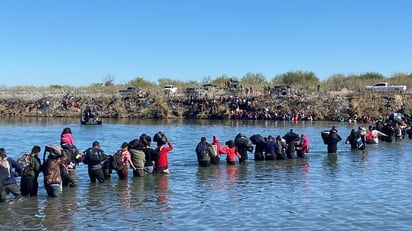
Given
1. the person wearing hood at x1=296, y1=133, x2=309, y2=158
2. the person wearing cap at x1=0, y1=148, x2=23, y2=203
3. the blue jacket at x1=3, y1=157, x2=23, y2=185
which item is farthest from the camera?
the person wearing hood at x1=296, y1=133, x2=309, y2=158

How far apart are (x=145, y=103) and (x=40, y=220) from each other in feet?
223

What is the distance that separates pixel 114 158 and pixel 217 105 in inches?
2273

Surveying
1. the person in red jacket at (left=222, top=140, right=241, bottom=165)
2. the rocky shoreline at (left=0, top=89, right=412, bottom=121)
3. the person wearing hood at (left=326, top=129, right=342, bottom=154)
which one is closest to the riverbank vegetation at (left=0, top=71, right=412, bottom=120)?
the rocky shoreline at (left=0, top=89, right=412, bottom=121)

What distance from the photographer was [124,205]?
1655 centimetres

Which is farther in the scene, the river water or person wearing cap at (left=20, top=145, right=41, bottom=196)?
person wearing cap at (left=20, top=145, right=41, bottom=196)

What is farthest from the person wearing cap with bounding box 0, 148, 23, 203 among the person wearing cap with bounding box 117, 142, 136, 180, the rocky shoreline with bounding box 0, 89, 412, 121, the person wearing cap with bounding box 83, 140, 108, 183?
the rocky shoreline with bounding box 0, 89, 412, 121

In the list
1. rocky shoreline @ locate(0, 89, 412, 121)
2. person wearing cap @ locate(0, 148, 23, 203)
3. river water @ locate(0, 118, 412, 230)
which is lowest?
river water @ locate(0, 118, 412, 230)

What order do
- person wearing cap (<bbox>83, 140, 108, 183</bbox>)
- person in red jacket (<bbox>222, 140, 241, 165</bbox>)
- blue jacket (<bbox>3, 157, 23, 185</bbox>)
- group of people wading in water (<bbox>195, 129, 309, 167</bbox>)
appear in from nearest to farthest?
blue jacket (<bbox>3, 157, 23, 185</bbox>) < person wearing cap (<bbox>83, 140, 108, 183</bbox>) < group of people wading in water (<bbox>195, 129, 309, 167</bbox>) < person in red jacket (<bbox>222, 140, 241, 165</bbox>)

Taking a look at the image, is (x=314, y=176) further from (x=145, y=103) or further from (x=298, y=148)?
(x=145, y=103)

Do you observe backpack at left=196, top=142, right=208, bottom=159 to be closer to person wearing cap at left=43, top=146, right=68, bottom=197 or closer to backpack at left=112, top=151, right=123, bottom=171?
backpack at left=112, top=151, right=123, bottom=171

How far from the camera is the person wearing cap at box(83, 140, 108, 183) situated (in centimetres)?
1945

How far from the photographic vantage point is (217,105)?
77.9 meters

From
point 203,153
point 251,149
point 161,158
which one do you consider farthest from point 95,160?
point 251,149

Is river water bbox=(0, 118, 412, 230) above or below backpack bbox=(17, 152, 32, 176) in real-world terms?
below
